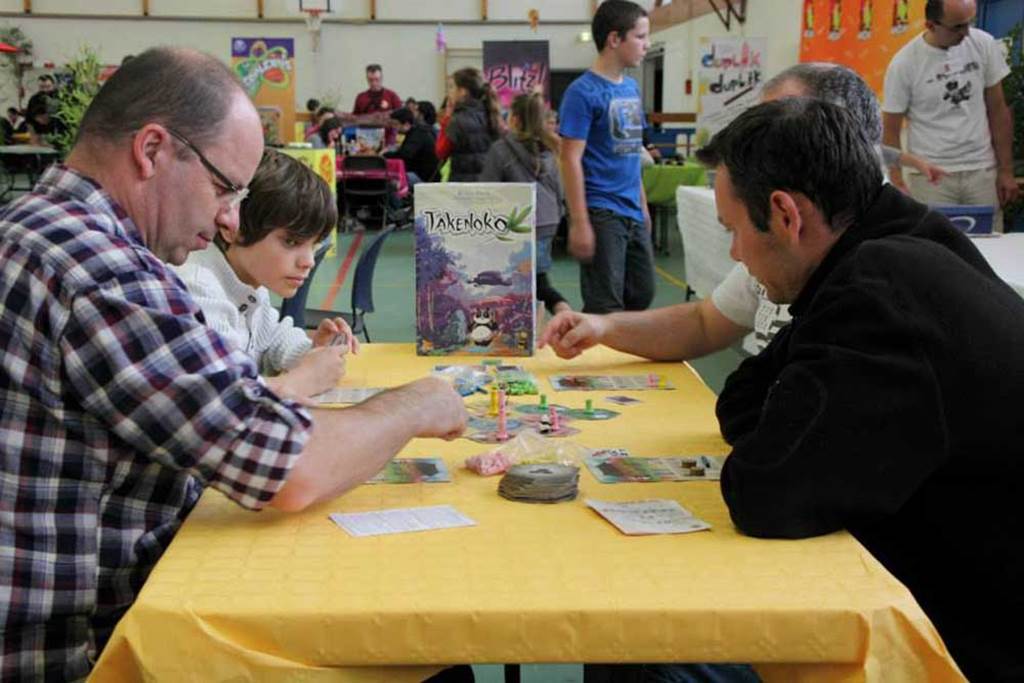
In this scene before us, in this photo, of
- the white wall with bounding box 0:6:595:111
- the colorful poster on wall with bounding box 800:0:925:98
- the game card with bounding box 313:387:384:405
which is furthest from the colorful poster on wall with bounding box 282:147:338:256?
the white wall with bounding box 0:6:595:111

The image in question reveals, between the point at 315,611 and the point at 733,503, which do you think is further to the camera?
the point at 733,503

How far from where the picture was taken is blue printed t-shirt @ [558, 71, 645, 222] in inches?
171

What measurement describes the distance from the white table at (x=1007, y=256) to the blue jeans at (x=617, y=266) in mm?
1333

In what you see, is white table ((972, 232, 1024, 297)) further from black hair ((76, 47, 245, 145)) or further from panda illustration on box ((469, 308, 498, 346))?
black hair ((76, 47, 245, 145))

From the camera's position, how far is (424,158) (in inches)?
483

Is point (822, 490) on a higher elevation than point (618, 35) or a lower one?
lower

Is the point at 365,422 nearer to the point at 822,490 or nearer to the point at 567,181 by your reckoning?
the point at 822,490

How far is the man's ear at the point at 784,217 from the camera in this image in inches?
58.9

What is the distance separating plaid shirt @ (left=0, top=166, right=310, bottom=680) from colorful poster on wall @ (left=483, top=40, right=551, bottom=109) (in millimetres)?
11561

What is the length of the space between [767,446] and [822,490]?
81mm

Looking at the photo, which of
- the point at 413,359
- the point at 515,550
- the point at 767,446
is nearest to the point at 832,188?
the point at 767,446

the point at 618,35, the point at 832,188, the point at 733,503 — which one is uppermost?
the point at 618,35

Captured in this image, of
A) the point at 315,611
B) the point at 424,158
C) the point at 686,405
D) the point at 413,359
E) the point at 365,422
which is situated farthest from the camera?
the point at 424,158

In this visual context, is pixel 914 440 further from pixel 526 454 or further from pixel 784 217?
pixel 526 454
